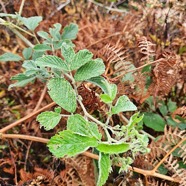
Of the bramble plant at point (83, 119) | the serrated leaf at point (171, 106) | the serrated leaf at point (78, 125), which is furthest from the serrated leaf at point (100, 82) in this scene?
the serrated leaf at point (171, 106)

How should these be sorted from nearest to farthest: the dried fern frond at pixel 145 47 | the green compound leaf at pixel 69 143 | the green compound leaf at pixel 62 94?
the green compound leaf at pixel 69 143 → the green compound leaf at pixel 62 94 → the dried fern frond at pixel 145 47

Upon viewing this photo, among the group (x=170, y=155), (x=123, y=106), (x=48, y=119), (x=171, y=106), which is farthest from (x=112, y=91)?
(x=171, y=106)

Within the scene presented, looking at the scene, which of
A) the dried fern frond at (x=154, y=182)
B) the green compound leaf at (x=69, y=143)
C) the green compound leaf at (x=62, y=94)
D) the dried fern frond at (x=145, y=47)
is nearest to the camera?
the green compound leaf at (x=69, y=143)

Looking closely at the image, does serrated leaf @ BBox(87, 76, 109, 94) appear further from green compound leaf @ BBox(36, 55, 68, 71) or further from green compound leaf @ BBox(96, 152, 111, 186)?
green compound leaf @ BBox(96, 152, 111, 186)

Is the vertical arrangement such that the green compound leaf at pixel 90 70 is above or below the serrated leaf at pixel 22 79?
above

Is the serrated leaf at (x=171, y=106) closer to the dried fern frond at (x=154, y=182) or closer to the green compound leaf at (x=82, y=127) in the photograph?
the dried fern frond at (x=154, y=182)

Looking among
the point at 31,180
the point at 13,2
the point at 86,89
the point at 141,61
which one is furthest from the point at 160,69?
the point at 13,2

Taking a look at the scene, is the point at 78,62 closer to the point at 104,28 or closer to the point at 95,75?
the point at 95,75

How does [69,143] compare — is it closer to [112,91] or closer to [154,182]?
[112,91]
